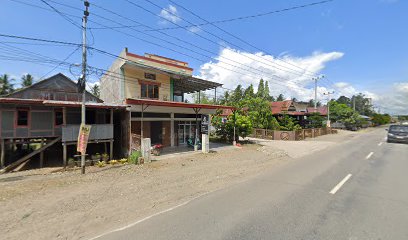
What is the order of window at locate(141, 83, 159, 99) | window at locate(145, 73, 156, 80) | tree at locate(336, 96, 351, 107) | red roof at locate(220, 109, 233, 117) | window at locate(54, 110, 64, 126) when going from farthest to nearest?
tree at locate(336, 96, 351, 107), red roof at locate(220, 109, 233, 117), window at locate(145, 73, 156, 80), window at locate(141, 83, 159, 99), window at locate(54, 110, 64, 126)

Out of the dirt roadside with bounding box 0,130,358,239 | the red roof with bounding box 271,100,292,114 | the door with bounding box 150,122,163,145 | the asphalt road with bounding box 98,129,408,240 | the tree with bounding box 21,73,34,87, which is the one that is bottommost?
the dirt roadside with bounding box 0,130,358,239

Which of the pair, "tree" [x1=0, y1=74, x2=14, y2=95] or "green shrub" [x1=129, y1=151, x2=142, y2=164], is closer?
"green shrub" [x1=129, y1=151, x2=142, y2=164]

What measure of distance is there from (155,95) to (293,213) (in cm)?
1689

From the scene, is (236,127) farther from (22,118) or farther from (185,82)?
(22,118)

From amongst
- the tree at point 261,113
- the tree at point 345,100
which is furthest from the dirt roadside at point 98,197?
the tree at point 345,100

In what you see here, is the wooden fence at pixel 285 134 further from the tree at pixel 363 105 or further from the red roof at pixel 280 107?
the tree at pixel 363 105

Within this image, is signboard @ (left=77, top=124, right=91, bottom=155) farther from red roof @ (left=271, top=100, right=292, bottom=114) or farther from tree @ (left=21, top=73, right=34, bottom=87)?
tree @ (left=21, top=73, right=34, bottom=87)

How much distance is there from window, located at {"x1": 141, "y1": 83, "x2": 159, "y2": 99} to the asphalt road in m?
13.8

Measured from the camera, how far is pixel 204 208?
568 cm

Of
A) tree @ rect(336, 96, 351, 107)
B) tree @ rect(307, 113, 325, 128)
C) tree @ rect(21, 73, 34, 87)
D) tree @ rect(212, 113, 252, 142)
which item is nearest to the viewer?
tree @ rect(212, 113, 252, 142)

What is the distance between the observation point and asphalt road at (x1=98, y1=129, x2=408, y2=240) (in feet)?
14.2

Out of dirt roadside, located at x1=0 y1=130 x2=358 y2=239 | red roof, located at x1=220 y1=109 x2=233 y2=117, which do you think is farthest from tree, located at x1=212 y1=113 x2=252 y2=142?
dirt roadside, located at x1=0 y1=130 x2=358 y2=239

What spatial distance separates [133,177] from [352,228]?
820 cm

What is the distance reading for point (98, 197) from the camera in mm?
6887
